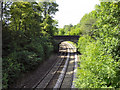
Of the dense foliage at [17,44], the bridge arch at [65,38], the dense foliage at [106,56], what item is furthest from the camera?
the bridge arch at [65,38]

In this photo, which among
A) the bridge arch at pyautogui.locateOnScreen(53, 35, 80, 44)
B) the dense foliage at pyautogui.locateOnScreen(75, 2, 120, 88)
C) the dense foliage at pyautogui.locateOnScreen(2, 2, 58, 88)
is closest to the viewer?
the dense foliage at pyautogui.locateOnScreen(75, 2, 120, 88)

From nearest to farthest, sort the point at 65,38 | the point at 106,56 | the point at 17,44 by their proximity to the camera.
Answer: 1. the point at 106,56
2. the point at 17,44
3. the point at 65,38

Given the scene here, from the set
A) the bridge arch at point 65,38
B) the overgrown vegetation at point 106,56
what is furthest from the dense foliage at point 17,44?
the bridge arch at point 65,38

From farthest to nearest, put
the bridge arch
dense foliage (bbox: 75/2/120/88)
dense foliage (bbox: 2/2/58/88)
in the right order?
the bridge arch
dense foliage (bbox: 2/2/58/88)
dense foliage (bbox: 75/2/120/88)

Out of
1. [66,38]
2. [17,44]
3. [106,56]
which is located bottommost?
[106,56]

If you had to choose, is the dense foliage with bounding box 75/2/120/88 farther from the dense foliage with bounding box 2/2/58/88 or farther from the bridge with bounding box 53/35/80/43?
the bridge with bounding box 53/35/80/43

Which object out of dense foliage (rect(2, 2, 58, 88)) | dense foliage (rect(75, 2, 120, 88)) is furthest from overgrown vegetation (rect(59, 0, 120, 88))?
dense foliage (rect(2, 2, 58, 88))

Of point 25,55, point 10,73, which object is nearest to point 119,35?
point 10,73

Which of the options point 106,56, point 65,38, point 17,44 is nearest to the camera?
point 106,56

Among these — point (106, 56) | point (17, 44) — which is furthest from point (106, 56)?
point (17, 44)

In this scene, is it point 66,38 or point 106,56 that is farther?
point 66,38

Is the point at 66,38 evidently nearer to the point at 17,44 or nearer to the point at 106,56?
the point at 17,44

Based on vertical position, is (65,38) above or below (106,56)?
above

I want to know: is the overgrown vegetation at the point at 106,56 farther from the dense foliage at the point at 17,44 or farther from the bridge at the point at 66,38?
the bridge at the point at 66,38
